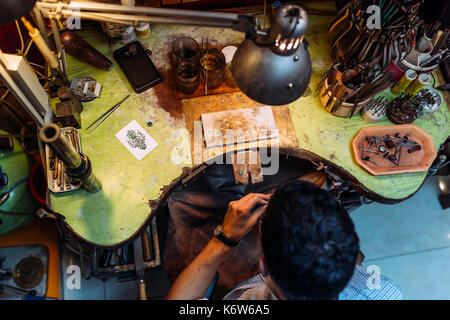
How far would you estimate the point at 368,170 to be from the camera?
1848 mm

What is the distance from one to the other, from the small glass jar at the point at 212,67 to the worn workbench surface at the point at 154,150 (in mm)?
229

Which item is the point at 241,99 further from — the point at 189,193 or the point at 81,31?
the point at 81,31

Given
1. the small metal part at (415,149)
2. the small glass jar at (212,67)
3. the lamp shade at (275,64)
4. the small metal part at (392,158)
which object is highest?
the lamp shade at (275,64)

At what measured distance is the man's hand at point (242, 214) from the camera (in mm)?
1598

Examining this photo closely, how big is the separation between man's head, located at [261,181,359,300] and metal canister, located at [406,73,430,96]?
3.58 feet

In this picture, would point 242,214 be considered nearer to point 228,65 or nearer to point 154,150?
point 154,150

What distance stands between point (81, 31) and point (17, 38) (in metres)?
0.64

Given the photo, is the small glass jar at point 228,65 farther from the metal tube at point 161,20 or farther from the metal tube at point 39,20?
the metal tube at point 39,20

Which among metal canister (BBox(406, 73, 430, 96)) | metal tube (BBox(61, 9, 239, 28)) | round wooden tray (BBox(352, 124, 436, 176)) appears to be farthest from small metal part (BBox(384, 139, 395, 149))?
metal tube (BBox(61, 9, 239, 28))

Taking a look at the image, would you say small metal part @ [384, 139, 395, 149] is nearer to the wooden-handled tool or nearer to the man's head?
the man's head

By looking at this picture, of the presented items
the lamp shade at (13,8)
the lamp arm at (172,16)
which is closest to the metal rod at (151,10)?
the lamp arm at (172,16)

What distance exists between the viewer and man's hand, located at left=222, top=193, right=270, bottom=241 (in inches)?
62.9

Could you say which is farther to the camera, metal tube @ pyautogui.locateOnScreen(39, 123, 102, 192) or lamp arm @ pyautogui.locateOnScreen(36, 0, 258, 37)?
A: metal tube @ pyautogui.locateOnScreen(39, 123, 102, 192)
